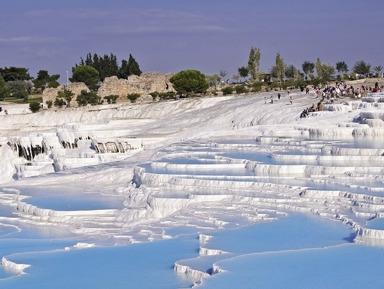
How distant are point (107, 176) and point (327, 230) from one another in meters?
7.20

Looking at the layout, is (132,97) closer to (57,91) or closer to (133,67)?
(57,91)

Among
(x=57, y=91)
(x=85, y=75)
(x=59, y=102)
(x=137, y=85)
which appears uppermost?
(x=85, y=75)

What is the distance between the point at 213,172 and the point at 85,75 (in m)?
39.6

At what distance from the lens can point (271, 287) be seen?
27.5ft

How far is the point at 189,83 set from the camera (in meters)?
40.9

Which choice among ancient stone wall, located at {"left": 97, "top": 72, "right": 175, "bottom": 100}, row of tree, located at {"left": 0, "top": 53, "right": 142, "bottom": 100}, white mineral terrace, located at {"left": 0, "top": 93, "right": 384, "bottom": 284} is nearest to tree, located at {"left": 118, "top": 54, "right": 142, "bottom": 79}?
row of tree, located at {"left": 0, "top": 53, "right": 142, "bottom": 100}

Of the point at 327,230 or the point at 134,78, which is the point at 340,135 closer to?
the point at 327,230

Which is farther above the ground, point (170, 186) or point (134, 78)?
point (134, 78)

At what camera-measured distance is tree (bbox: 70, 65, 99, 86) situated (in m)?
53.8

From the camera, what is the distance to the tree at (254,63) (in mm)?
45031

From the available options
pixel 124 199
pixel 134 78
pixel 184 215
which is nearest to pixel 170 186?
pixel 124 199

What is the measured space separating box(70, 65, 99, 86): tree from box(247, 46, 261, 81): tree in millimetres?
12214

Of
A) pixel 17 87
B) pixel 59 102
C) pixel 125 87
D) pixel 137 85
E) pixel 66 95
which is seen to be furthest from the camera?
pixel 17 87

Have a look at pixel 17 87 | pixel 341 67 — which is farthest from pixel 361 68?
pixel 17 87
